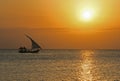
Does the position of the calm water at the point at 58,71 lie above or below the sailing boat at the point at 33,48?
below

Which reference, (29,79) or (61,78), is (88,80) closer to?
(61,78)

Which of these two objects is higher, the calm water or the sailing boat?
the sailing boat

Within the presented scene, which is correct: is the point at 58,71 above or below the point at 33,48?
below

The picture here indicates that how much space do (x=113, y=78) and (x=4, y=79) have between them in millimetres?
13820

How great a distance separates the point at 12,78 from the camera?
49875 mm

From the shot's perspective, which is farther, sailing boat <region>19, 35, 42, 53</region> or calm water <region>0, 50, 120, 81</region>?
sailing boat <region>19, 35, 42, 53</region>

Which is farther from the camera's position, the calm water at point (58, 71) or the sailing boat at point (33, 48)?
the sailing boat at point (33, 48)

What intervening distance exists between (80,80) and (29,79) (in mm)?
6250

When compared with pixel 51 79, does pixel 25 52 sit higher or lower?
higher

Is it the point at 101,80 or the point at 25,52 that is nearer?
the point at 101,80

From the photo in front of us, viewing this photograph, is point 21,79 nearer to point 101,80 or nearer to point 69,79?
point 69,79

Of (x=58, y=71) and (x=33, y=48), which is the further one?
(x=33, y=48)

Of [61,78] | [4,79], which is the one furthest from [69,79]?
[4,79]

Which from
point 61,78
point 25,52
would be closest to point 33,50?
point 25,52
